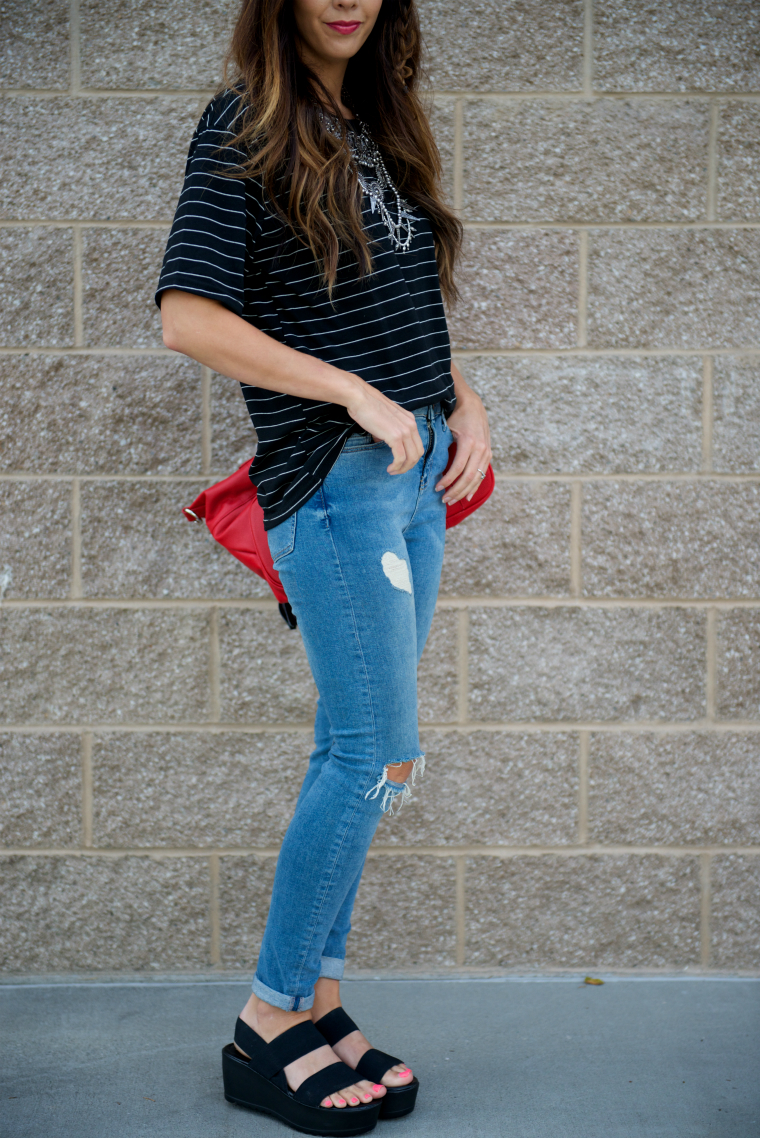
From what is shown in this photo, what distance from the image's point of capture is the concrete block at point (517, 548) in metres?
2.24

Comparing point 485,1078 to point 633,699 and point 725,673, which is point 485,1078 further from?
point 725,673

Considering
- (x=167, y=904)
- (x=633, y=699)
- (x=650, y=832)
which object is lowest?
(x=167, y=904)

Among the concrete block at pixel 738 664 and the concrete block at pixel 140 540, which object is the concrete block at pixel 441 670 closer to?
the concrete block at pixel 140 540

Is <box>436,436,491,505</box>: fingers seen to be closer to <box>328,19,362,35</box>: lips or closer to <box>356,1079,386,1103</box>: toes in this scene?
<box>328,19,362,35</box>: lips

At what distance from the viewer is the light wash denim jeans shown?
1.48m

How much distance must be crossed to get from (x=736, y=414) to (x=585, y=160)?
679mm

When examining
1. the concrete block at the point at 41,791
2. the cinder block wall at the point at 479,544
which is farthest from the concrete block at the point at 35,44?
the concrete block at the point at 41,791

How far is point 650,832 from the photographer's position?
89.0 inches

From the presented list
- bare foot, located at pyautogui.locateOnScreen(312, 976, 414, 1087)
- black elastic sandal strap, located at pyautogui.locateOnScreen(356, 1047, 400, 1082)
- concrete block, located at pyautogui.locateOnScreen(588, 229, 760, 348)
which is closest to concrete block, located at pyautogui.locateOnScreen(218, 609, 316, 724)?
bare foot, located at pyautogui.locateOnScreen(312, 976, 414, 1087)

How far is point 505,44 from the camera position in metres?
2.17

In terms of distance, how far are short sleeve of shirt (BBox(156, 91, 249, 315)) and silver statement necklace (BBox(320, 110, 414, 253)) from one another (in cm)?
20

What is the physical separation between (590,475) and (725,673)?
0.56 meters

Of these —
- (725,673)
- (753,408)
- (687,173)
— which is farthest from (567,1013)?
(687,173)

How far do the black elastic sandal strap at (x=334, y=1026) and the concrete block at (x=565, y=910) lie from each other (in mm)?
623
